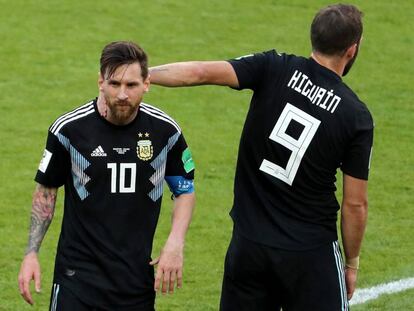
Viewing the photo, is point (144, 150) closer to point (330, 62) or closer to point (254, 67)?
point (254, 67)

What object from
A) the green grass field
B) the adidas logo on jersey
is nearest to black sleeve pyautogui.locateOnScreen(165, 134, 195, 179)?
the adidas logo on jersey

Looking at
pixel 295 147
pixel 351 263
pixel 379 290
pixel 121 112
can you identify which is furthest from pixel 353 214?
pixel 379 290

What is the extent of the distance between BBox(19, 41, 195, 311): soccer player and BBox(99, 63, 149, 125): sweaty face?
0.18 feet

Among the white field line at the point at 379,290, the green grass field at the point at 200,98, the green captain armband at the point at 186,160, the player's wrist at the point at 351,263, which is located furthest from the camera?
the green grass field at the point at 200,98

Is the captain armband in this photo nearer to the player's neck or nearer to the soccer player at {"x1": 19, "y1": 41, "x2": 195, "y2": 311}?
the soccer player at {"x1": 19, "y1": 41, "x2": 195, "y2": 311}

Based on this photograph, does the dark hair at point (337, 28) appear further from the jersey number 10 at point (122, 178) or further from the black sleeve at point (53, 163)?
the black sleeve at point (53, 163)

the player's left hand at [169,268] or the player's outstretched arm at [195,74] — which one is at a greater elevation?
the player's outstretched arm at [195,74]

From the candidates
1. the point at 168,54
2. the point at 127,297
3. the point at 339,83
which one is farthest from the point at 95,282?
the point at 168,54

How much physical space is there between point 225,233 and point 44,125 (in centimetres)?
329

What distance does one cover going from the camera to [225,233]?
10.7m

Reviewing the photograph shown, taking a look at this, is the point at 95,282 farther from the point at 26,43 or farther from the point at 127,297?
the point at 26,43

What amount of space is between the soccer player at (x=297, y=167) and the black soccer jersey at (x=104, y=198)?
38cm

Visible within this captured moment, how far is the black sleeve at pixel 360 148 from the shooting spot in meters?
6.43

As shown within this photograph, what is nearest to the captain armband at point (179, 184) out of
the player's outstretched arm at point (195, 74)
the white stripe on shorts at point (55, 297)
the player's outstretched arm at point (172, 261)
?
the player's outstretched arm at point (172, 261)
